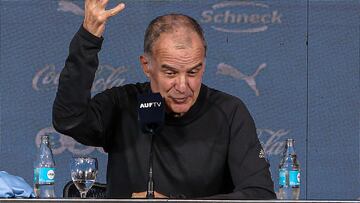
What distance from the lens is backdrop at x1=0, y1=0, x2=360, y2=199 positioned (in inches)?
165

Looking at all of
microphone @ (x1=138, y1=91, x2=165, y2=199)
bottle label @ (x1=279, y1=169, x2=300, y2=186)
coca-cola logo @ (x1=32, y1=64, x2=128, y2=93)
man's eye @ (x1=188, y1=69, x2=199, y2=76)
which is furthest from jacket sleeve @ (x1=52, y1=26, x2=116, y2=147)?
coca-cola logo @ (x1=32, y1=64, x2=128, y2=93)

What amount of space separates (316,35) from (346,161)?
64cm

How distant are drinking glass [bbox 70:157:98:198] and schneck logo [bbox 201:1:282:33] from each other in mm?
1970

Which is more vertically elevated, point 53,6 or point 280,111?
point 53,6

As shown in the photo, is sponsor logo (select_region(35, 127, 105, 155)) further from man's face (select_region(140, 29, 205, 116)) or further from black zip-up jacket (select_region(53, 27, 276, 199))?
man's face (select_region(140, 29, 205, 116))

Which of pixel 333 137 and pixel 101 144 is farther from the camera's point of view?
pixel 333 137

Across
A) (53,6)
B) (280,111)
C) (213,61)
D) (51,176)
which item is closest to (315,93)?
(280,111)

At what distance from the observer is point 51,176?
2.65 meters

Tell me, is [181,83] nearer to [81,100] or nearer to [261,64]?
[81,100]

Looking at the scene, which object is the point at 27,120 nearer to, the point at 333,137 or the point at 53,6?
the point at 53,6

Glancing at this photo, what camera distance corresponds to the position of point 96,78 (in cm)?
418

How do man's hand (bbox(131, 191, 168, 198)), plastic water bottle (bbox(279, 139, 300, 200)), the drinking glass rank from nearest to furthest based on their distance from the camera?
1. man's hand (bbox(131, 191, 168, 198))
2. the drinking glass
3. plastic water bottle (bbox(279, 139, 300, 200))

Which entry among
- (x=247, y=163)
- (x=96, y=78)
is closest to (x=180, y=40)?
(x=247, y=163)

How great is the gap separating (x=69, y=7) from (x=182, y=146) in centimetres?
210
